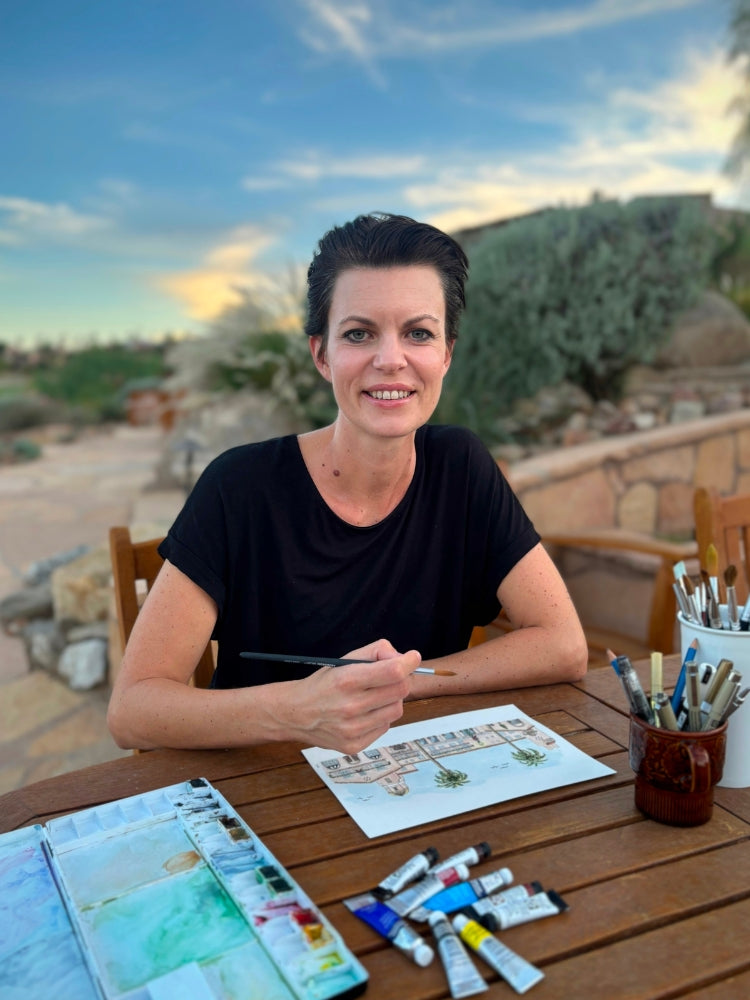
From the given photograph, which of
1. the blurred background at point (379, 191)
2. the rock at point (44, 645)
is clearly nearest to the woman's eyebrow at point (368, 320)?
the blurred background at point (379, 191)

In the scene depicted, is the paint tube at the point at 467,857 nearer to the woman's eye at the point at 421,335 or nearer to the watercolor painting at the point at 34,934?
the watercolor painting at the point at 34,934

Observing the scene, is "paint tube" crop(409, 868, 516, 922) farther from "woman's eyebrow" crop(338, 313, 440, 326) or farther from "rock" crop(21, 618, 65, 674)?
"rock" crop(21, 618, 65, 674)

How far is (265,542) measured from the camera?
1.56m

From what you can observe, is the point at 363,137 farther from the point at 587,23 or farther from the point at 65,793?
the point at 65,793

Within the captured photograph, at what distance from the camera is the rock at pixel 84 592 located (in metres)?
3.81

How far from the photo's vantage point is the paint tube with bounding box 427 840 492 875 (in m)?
0.87

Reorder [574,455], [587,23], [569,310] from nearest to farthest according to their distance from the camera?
[574,455] < [569,310] < [587,23]

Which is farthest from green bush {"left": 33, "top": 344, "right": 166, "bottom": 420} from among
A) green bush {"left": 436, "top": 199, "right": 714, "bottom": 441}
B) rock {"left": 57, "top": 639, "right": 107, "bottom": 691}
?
rock {"left": 57, "top": 639, "right": 107, "bottom": 691}

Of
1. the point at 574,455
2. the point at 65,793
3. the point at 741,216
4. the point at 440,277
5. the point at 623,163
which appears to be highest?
Answer: the point at 623,163

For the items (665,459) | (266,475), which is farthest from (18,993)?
(665,459)

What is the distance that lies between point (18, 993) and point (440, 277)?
1270 mm

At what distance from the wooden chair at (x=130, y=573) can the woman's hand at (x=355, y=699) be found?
528 millimetres

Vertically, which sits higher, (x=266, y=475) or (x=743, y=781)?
(x=266, y=475)

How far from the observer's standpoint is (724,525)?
189 centimetres
